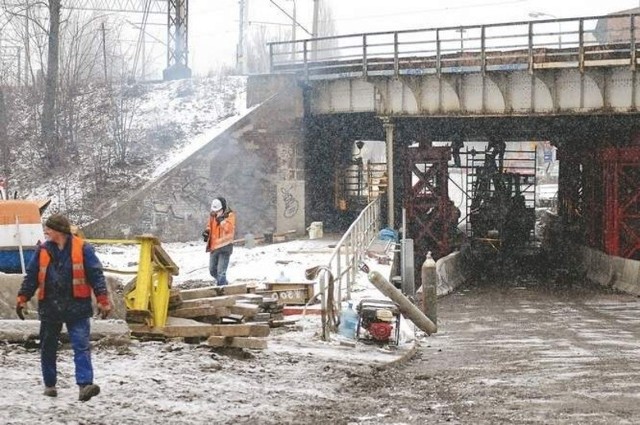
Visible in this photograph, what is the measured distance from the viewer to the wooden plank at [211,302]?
13.4 m

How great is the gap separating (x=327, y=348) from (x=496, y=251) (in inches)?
1059

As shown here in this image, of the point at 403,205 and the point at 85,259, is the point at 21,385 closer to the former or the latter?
the point at 85,259

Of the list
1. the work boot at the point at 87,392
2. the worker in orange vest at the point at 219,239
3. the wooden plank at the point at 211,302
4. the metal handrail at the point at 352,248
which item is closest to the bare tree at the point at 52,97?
the metal handrail at the point at 352,248

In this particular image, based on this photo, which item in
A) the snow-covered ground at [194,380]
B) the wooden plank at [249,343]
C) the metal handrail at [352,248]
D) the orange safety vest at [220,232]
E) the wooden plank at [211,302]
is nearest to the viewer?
the snow-covered ground at [194,380]

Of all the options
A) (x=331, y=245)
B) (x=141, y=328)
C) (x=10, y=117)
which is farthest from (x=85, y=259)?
(x=10, y=117)

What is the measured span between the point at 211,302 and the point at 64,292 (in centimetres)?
441

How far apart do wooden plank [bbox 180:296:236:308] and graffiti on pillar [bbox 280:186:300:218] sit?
19969mm


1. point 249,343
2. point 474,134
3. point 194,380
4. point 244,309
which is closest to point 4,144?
point 474,134

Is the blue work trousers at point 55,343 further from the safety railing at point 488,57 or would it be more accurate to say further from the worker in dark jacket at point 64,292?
the safety railing at point 488,57

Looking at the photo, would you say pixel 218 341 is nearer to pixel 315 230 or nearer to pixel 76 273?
pixel 76 273

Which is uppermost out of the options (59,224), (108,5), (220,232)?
(108,5)

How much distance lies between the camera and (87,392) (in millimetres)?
9016

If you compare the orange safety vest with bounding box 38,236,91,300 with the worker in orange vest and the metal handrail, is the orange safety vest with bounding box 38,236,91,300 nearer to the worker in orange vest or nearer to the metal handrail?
the metal handrail

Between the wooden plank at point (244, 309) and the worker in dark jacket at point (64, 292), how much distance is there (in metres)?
4.45
